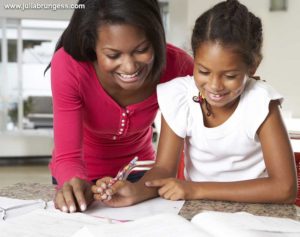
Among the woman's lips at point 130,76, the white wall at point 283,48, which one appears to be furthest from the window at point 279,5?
the woman's lips at point 130,76

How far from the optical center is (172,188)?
101cm

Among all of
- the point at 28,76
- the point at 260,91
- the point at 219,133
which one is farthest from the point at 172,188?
the point at 28,76

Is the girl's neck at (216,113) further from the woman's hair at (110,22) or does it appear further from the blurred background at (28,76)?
the blurred background at (28,76)

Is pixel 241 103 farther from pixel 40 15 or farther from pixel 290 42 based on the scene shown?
pixel 40 15

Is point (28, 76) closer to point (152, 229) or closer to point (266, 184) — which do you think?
point (266, 184)

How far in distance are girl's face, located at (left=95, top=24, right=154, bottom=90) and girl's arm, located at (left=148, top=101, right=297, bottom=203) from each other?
28 centimetres

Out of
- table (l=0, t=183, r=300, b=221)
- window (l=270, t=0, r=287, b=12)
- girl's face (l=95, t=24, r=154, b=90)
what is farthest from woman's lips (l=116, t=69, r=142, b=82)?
window (l=270, t=0, r=287, b=12)

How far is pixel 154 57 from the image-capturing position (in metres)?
1.14

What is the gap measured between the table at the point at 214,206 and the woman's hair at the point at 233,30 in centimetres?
34

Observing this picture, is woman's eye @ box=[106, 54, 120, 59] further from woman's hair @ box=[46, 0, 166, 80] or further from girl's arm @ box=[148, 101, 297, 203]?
girl's arm @ box=[148, 101, 297, 203]

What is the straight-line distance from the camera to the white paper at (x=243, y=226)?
66 cm

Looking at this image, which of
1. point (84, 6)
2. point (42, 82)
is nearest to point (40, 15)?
point (42, 82)

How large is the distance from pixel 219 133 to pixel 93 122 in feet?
1.25

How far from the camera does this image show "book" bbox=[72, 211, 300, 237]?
25.2 inches
